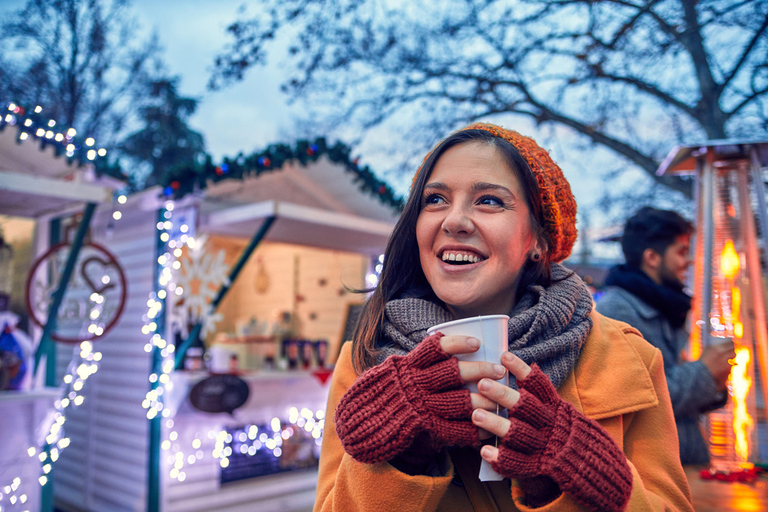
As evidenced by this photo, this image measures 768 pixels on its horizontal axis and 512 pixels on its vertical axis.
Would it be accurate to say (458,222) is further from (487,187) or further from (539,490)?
(539,490)

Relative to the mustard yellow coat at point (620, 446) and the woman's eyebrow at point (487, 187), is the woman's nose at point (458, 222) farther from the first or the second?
the mustard yellow coat at point (620, 446)

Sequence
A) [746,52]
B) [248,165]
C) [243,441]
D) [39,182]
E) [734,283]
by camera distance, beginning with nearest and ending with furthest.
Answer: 1. [734,283]
2. [39,182]
3. [248,165]
4. [243,441]
5. [746,52]

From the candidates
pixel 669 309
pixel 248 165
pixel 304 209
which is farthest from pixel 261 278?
pixel 669 309

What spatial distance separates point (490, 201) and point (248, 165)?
419cm

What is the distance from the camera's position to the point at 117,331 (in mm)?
5824

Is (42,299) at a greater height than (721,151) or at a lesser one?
lesser

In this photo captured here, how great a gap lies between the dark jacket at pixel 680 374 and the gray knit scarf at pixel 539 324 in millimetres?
1319

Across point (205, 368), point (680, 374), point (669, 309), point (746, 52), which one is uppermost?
point (746, 52)

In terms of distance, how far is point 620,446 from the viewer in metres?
1.18

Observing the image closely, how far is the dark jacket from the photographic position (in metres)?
2.38

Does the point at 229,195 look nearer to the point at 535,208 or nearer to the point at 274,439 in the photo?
the point at 274,439

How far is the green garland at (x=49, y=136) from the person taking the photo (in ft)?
13.2

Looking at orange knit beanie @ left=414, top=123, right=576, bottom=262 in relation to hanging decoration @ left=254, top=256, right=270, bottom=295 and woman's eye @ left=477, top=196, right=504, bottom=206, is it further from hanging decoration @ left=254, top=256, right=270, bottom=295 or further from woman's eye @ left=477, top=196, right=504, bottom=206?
hanging decoration @ left=254, top=256, right=270, bottom=295

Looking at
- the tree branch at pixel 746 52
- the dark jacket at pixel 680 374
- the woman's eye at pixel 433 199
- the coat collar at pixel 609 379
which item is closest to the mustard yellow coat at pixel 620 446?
the coat collar at pixel 609 379
